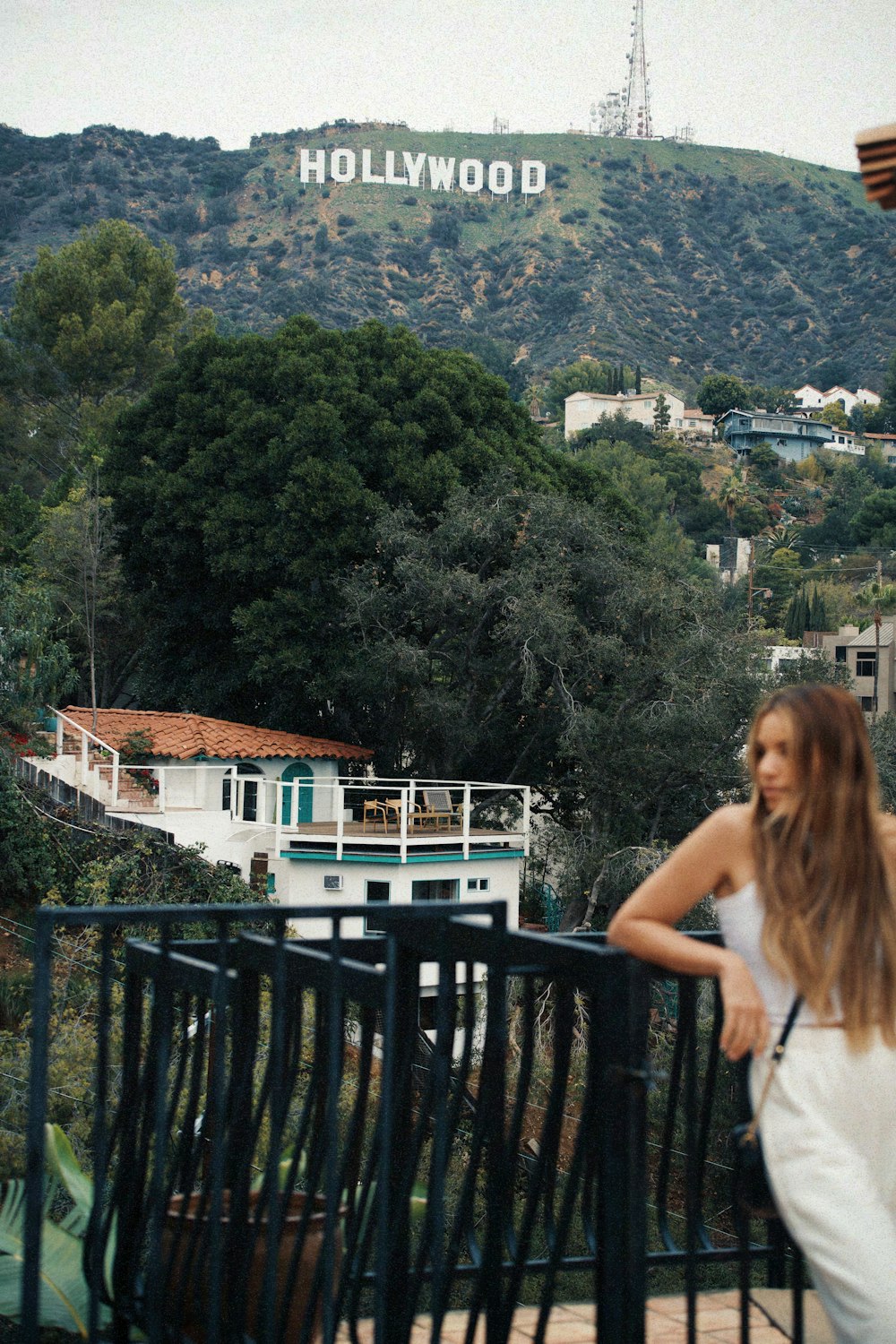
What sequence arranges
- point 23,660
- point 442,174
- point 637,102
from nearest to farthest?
point 23,660
point 442,174
point 637,102

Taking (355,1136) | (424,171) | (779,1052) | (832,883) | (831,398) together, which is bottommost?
(355,1136)

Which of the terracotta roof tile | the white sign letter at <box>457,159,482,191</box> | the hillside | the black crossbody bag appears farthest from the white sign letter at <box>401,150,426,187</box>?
the black crossbody bag

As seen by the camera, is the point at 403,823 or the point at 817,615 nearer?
the point at 403,823

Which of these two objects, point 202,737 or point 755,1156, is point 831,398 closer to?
point 202,737

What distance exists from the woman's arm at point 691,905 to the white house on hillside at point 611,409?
101654mm

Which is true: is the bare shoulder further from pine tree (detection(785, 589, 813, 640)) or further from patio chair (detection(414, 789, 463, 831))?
pine tree (detection(785, 589, 813, 640))

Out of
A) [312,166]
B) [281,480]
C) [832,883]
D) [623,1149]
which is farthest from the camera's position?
[312,166]

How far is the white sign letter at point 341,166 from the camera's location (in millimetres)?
150000

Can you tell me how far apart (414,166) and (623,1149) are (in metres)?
165

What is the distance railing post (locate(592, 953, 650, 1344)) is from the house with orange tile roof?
64.2 ft

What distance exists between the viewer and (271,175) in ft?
495

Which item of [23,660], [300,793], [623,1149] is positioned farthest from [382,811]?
[623,1149]

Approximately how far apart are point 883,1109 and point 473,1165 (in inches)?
37.1

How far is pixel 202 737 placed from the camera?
23969mm
